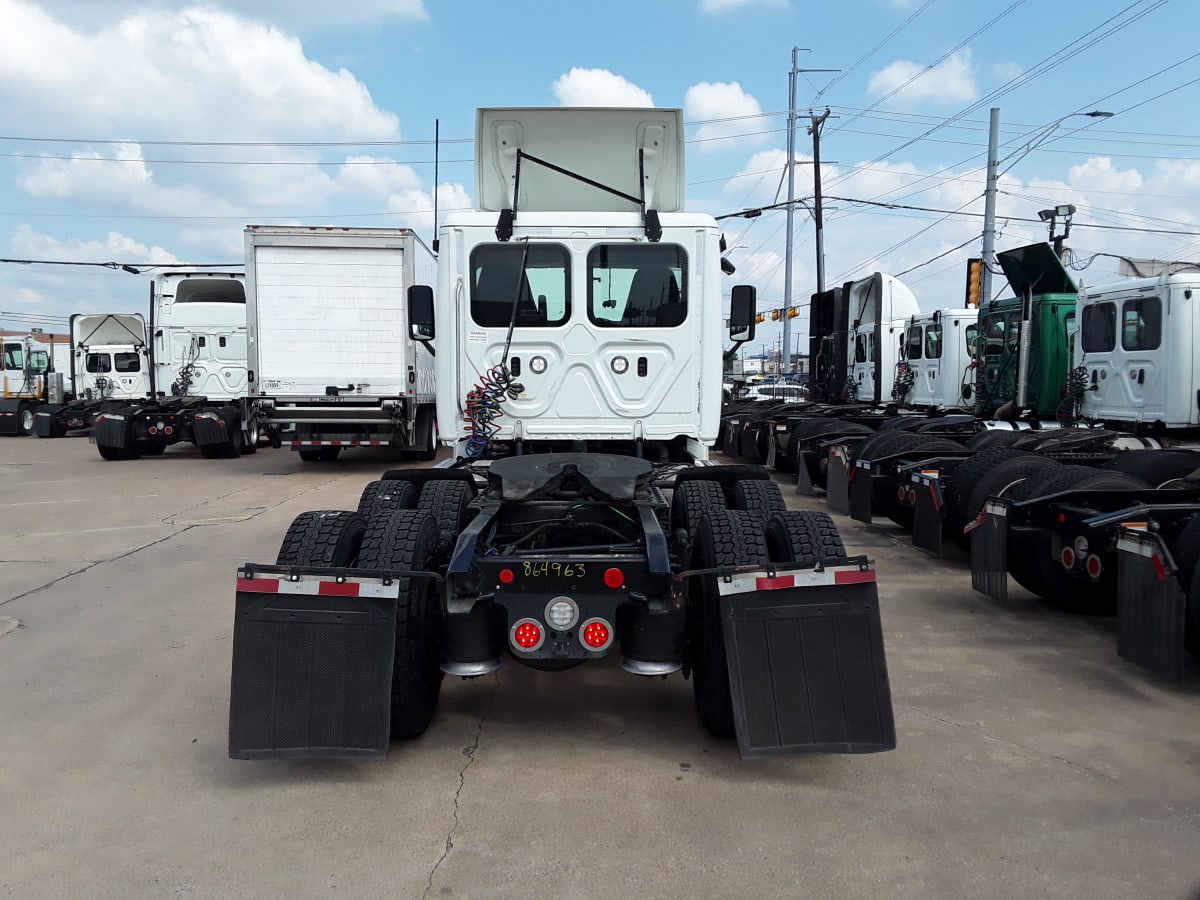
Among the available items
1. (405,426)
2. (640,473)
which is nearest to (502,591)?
(640,473)

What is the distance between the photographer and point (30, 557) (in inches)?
334

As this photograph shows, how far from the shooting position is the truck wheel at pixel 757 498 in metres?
5.16

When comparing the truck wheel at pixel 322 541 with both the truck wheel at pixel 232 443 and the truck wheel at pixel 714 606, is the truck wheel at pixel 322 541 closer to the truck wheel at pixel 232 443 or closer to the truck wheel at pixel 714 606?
the truck wheel at pixel 714 606

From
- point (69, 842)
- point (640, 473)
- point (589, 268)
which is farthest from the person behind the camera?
point (589, 268)

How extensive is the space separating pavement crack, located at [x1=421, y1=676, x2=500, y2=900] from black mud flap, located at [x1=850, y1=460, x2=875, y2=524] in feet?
16.5

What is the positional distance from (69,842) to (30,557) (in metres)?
6.29

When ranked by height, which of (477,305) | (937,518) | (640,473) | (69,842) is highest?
(477,305)

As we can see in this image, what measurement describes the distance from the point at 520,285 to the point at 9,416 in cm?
2781

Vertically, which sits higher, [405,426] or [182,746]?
[405,426]

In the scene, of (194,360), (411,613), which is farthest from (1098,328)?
(194,360)

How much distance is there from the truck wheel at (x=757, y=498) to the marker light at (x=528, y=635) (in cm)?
174

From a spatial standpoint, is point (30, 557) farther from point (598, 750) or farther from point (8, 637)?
point (598, 750)

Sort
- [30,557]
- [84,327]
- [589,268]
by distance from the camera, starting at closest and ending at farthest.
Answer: [589,268]
[30,557]
[84,327]

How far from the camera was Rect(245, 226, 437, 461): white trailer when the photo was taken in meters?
14.5
